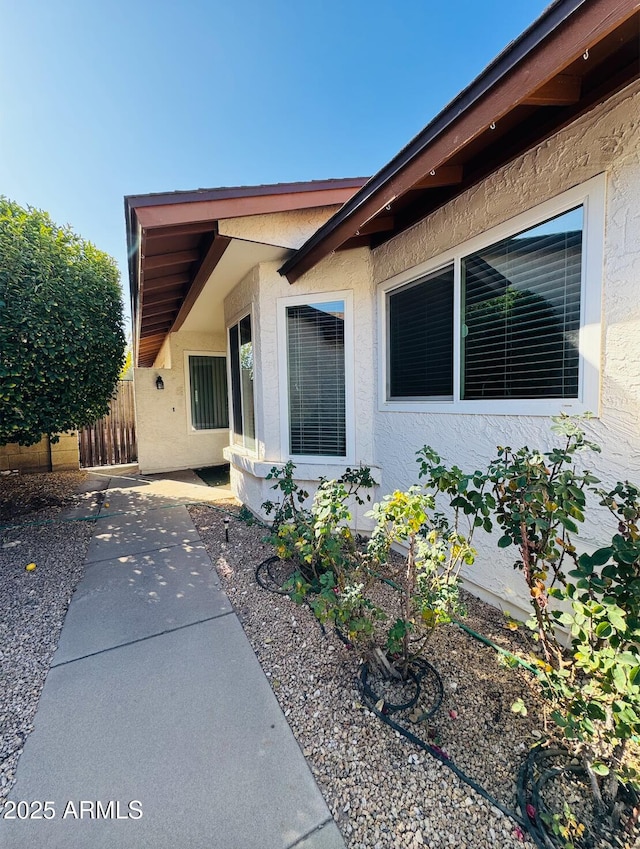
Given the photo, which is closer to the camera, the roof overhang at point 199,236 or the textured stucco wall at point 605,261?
the textured stucco wall at point 605,261

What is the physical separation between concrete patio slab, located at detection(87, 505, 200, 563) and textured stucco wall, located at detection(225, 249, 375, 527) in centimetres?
127

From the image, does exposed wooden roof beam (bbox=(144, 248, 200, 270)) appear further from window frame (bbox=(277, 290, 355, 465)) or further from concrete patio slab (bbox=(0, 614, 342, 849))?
concrete patio slab (bbox=(0, 614, 342, 849))

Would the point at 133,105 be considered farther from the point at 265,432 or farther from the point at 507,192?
the point at 507,192

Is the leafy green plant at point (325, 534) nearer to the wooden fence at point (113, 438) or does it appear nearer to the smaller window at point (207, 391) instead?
the smaller window at point (207, 391)

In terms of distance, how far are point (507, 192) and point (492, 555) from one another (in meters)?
3.22

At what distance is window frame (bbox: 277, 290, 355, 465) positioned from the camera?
15.7 feet

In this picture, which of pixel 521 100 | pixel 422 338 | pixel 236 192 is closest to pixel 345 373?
pixel 422 338

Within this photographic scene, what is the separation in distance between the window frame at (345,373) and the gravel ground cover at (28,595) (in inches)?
→ 121

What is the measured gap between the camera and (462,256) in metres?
3.45

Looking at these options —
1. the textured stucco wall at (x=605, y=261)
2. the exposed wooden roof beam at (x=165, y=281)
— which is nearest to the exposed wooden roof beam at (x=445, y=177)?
the textured stucco wall at (x=605, y=261)

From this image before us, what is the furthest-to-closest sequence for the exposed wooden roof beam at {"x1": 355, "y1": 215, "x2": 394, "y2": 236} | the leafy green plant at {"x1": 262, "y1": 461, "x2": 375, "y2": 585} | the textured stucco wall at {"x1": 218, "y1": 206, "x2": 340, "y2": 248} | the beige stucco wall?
the beige stucco wall < the textured stucco wall at {"x1": 218, "y1": 206, "x2": 340, "y2": 248} < the exposed wooden roof beam at {"x1": 355, "y1": 215, "x2": 394, "y2": 236} < the leafy green plant at {"x1": 262, "y1": 461, "x2": 375, "y2": 585}

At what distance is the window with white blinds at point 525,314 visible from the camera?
2.67 m

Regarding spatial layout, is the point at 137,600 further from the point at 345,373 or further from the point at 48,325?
the point at 48,325

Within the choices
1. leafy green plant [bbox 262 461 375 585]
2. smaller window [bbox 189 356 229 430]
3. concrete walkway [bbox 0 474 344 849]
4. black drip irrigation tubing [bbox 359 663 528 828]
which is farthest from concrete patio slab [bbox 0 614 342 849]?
smaller window [bbox 189 356 229 430]
